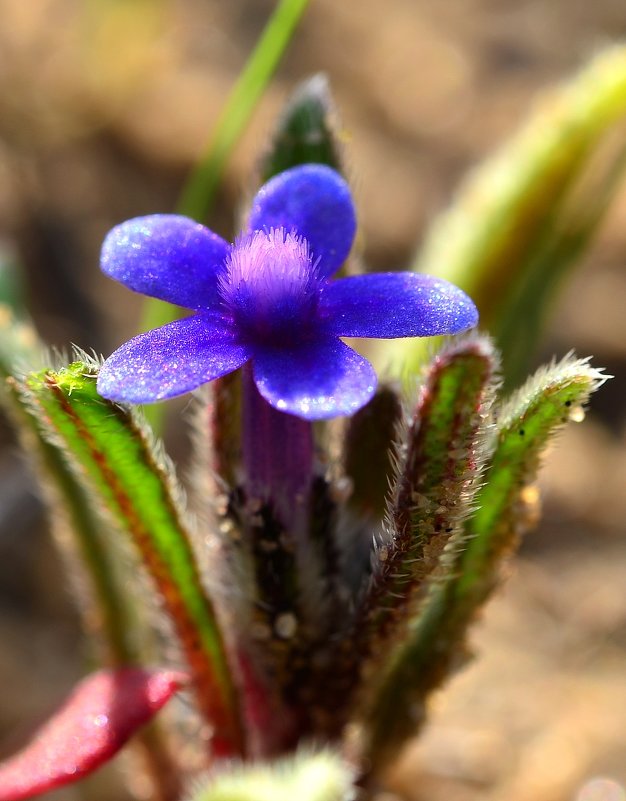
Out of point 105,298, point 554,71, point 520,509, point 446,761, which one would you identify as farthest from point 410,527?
point 554,71

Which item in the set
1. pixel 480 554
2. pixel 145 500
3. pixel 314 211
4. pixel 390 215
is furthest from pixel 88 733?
pixel 390 215

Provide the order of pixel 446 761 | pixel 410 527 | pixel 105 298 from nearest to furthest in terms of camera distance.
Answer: pixel 410 527 → pixel 446 761 → pixel 105 298

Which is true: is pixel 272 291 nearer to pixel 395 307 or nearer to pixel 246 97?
pixel 395 307

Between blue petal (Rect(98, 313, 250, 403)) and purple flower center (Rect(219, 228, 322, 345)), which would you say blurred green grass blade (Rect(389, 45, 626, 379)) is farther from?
blue petal (Rect(98, 313, 250, 403))

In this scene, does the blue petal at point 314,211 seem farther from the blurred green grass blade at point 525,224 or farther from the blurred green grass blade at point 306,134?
the blurred green grass blade at point 525,224

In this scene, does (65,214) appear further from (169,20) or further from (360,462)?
(360,462)

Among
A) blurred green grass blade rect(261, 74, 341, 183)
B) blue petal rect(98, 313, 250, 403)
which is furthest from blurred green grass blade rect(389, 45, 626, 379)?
blue petal rect(98, 313, 250, 403)
